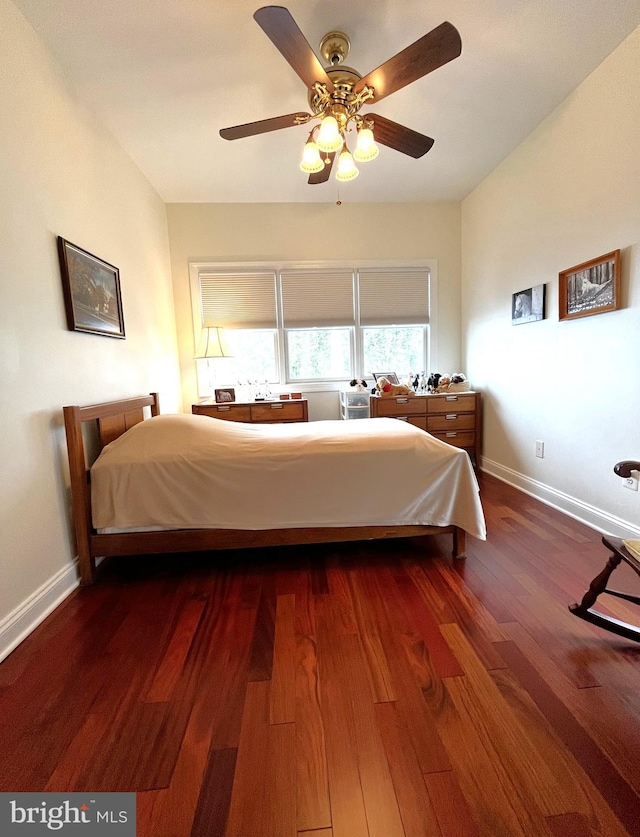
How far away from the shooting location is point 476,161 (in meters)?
3.09

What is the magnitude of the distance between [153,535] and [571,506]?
108 inches

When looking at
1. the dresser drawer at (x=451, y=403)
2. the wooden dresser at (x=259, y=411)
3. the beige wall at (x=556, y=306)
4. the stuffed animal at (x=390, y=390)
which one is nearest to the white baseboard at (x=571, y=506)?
the beige wall at (x=556, y=306)

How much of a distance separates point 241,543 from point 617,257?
2.68 m

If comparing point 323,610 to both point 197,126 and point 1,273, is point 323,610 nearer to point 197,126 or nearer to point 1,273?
point 1,273

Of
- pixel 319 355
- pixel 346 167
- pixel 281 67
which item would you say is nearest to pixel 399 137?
pixel 346 167

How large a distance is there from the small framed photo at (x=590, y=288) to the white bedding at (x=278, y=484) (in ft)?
4.39

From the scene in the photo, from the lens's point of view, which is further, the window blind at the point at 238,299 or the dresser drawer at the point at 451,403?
the window blind at the point at 238,299

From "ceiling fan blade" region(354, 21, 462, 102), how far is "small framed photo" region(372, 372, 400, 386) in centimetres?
243

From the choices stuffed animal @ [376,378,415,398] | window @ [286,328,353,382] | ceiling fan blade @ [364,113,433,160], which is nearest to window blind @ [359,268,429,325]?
window @ [286,328,353,382]

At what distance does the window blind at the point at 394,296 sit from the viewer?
400cm

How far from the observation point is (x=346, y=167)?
205 centimetres

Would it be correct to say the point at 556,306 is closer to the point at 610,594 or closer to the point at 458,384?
the point at 458,384

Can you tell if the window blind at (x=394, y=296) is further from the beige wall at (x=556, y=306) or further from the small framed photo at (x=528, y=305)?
the small framed photo at (x=528, y=305)

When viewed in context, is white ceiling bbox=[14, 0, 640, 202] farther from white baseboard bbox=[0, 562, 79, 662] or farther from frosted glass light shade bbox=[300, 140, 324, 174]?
white baseboard bbox=[0, 562, 79, 662]
